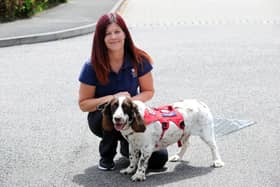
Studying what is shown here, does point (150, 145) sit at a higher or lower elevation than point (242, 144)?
higher

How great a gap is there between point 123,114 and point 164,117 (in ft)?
1.53

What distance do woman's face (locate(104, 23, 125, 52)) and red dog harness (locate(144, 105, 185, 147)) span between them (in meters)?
0.56

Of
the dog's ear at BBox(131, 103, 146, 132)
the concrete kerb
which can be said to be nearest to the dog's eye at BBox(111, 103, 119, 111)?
the dog's ear at BBox(131, 103, 146, 132)

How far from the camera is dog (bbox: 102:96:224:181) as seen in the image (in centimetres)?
485

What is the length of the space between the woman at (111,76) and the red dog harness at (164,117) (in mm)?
206

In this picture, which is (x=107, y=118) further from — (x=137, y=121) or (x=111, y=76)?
(x=111, y=76)

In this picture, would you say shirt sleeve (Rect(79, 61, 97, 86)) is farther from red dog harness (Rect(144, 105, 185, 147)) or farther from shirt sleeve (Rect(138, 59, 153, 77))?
red dog harness (Rect(144, 105, 185, 147))

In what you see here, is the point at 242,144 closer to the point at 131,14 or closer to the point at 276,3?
the point at 131,14

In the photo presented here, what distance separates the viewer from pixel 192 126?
5348mm

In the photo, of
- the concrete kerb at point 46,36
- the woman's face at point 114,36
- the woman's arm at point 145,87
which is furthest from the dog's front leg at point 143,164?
the concrete kerb at point 46,36

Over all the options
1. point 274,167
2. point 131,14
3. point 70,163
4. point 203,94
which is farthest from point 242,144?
point 131,14

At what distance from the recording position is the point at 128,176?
528cm

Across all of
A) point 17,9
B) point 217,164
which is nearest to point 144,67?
point 217,164

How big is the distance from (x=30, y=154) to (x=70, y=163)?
456 mm
